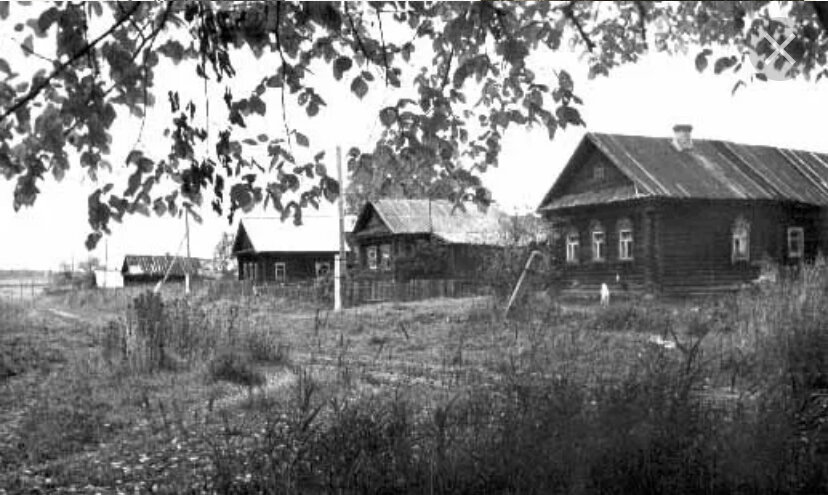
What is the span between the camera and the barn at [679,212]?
30.1 meters

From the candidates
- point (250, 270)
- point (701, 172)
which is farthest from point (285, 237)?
point (701, 172)

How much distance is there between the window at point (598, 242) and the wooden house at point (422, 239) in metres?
7.06

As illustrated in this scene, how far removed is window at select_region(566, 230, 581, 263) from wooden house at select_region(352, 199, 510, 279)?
5481 mm

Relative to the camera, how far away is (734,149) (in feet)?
113

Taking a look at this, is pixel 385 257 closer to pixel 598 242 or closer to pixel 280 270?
pixel 280 270

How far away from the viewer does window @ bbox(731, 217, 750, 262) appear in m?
31.3

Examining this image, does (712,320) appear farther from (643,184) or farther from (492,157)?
(643,184)

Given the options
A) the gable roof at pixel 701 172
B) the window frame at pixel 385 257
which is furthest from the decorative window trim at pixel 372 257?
the gable roof at pixel 701 172

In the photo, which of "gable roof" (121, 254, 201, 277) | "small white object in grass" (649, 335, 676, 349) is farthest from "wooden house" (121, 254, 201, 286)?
"small white object in grass" (649, 335, 676, 349)

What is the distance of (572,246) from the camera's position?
113 feet

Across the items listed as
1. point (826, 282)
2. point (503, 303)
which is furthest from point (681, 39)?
point (503, 303)

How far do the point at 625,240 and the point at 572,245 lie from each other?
305 cm

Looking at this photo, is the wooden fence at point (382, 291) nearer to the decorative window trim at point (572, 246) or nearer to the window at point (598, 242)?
the decorative window trim at point (572, 246)

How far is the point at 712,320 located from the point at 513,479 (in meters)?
10.9
